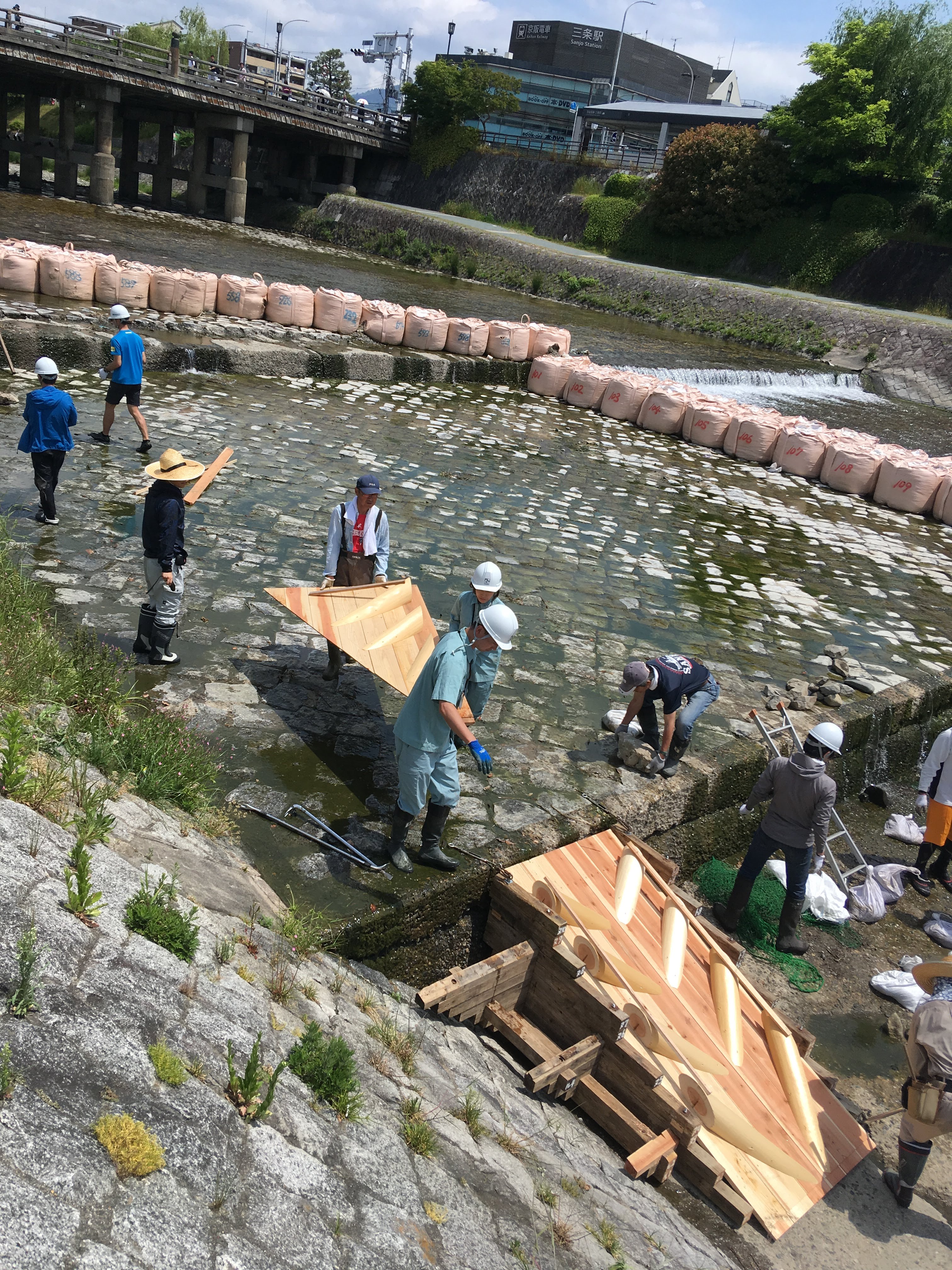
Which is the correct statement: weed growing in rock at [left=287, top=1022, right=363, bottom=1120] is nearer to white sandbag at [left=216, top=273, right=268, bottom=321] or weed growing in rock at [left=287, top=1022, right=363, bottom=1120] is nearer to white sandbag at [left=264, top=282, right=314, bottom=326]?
white sandbag at [left=216, top=273, right=268, bottom=321]

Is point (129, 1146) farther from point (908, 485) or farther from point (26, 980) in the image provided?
point (908, 485)

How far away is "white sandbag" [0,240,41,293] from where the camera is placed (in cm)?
1527

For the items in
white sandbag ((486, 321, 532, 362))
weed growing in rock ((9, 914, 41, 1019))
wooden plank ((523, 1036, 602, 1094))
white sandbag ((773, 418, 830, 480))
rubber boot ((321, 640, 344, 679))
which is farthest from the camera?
white sandbag ((486, 321, 532, 362))

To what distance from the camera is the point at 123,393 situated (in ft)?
34.9

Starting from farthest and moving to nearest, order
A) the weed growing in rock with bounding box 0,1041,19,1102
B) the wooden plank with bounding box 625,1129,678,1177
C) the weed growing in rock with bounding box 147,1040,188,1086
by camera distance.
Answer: the wooden plank with bounding box 625,1129,678,1177, the weed growing in rock with bounding box 147,1040,188,1086, the weed growing in rock with bounding box 0,1041,19,1102

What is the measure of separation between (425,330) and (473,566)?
10517mm

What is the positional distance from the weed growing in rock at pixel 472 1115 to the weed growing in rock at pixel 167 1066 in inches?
52.8

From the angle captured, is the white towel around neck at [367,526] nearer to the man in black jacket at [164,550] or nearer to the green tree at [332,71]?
the man in black jacket at [164,550]

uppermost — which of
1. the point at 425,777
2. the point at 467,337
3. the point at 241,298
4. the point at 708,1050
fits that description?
the point at 241,298

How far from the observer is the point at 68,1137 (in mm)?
2459

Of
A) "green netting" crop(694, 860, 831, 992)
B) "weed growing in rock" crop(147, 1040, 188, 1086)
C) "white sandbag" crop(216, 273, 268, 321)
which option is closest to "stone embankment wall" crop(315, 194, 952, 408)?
"white sandbag" crop(216, 273, 268, 321)

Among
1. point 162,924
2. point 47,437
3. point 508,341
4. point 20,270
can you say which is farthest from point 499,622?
point 508,341

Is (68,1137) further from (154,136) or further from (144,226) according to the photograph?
(154,136)

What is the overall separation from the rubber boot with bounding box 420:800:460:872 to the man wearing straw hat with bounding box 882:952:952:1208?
95.6 inches
